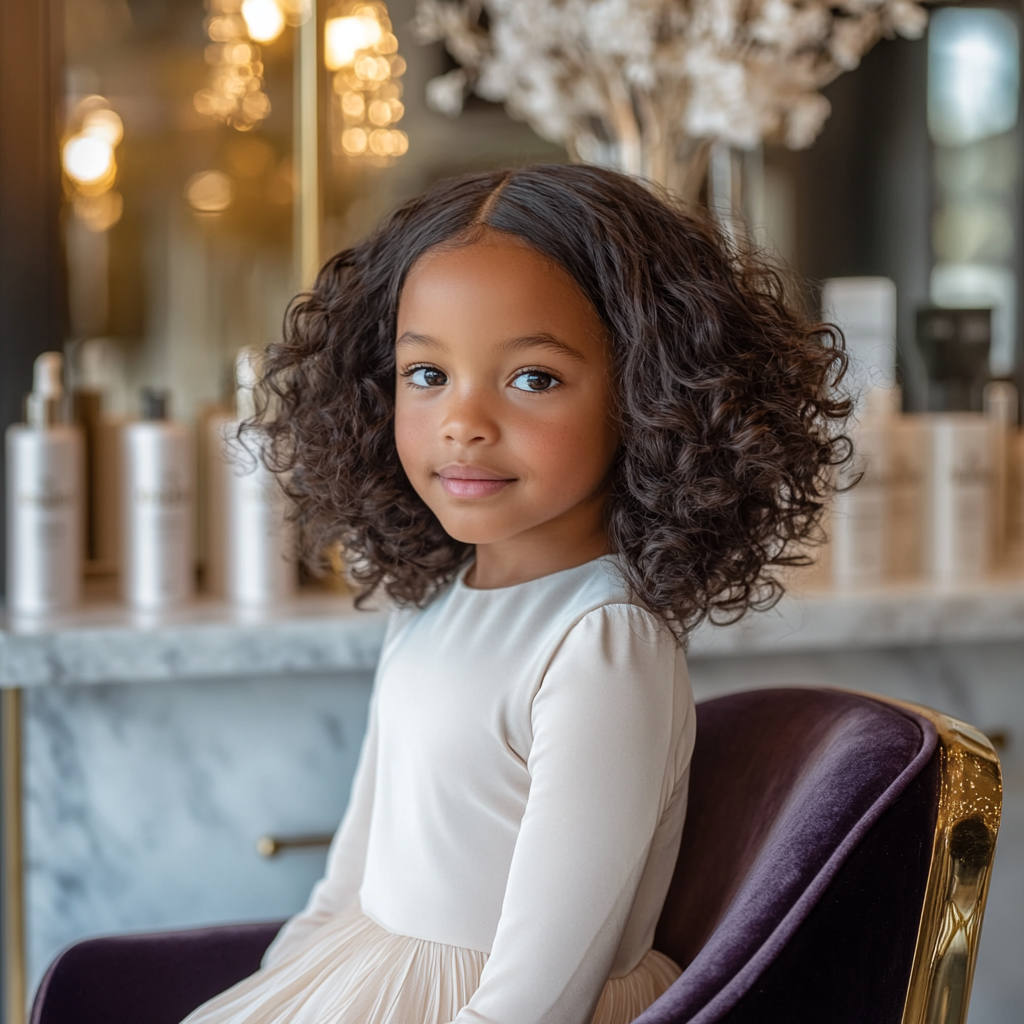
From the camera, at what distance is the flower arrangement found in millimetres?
1062

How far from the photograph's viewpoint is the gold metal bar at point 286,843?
104 cm

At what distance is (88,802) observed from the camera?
1023mm

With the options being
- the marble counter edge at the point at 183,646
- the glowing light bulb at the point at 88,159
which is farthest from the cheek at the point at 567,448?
the glowing light bulb at the point at 88,159

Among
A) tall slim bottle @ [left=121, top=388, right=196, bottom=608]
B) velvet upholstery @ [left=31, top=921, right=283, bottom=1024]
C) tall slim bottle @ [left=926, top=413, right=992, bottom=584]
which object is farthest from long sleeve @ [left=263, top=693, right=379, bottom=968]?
tall slim bottle @ [left=926, top=413, right=992, bottom=584]

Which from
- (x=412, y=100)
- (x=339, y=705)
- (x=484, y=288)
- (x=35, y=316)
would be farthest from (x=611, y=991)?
(x=412, y=100)

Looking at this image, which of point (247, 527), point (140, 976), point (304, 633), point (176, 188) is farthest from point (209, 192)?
point (140, 976)

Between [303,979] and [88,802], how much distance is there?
1.53 feet

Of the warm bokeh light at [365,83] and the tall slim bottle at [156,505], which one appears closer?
the tall slim bottle at [156,505]

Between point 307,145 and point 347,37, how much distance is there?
0.40ft

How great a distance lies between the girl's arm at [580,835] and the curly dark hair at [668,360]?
63 millimetres

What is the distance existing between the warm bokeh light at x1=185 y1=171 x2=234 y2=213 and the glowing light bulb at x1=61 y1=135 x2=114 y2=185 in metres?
0.08

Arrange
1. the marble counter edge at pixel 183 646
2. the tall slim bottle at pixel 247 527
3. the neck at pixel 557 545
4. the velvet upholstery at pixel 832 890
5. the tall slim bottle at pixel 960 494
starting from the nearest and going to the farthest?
the velvet upholstery at pixel 832 890 → the neck at pixel 557 545 → the marble counter edge at pixel 183 646 → the tall slim bottle at pixel 247 527 → the tall slim bottle at pixel 960 494

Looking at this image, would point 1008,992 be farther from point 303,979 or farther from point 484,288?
point 484,288

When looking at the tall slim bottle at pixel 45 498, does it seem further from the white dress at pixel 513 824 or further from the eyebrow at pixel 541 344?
the eyebrow at pixel 541 344
